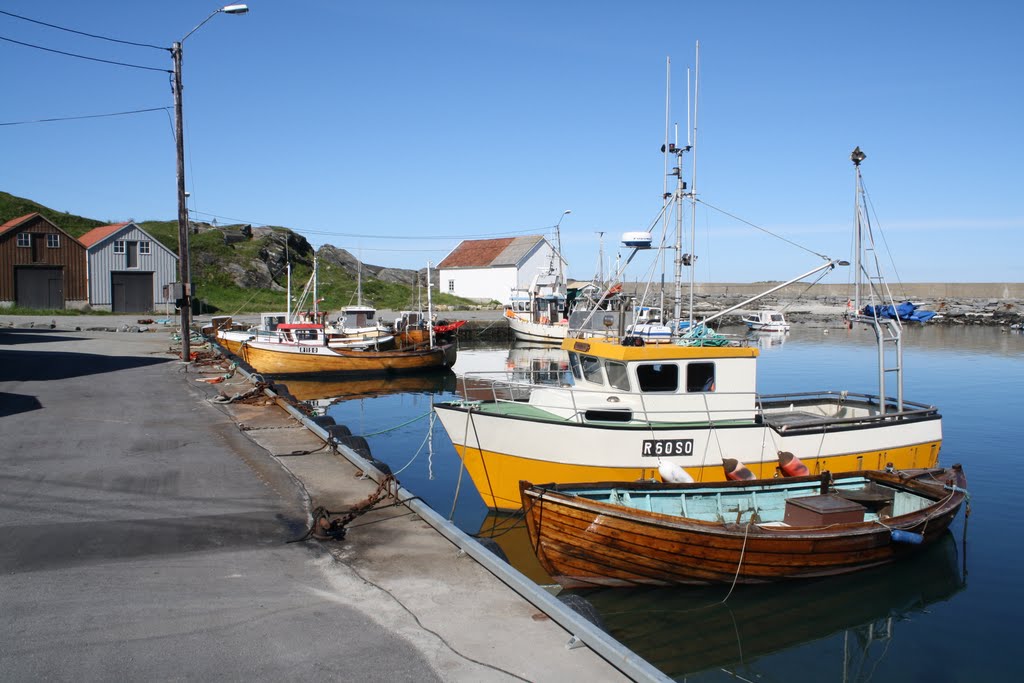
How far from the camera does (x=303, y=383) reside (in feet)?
99.5

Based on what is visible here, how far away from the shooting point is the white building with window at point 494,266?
221 ft

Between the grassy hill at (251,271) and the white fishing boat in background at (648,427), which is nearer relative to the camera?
the white fishing boat in background at (648,427)

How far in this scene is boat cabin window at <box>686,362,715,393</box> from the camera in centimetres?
1233

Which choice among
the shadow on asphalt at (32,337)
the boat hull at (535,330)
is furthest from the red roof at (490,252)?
the shadow on asphalt at (32,337)

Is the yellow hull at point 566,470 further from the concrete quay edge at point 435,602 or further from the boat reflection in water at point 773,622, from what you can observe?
the concrete quay edge at point 435,602

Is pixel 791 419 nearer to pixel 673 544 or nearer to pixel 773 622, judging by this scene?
pixel 773 622

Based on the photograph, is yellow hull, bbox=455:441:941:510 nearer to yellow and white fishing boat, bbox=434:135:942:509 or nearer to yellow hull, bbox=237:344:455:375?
yellow and white fishing boat, bbox=434:135:942:509

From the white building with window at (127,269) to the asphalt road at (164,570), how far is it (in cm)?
4003

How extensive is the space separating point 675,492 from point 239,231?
65.1 metres

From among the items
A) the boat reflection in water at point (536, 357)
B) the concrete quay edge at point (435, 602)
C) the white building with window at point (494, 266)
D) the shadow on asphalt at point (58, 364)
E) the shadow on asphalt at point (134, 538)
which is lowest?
the boat reflection in water at point (536, 357)

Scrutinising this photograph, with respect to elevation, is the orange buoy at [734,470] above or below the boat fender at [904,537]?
above

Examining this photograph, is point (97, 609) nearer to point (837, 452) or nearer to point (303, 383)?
point (837, 452)

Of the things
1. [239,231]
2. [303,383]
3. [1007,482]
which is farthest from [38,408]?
[239,231]

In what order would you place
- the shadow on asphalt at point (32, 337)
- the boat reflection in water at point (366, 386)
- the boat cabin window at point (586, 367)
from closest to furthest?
the boat cabin window at point (586, 367) → the boat reflection in water at point (366, 386) → the shadow on asphalt at point (32, 337)
